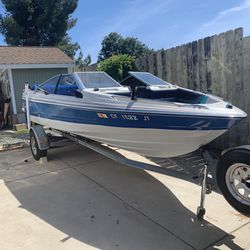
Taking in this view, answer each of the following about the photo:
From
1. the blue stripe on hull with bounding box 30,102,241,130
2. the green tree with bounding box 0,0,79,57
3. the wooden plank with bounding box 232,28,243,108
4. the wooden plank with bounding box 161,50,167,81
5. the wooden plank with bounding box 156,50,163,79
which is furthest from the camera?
the green tree with bounding box 0,0,79,57

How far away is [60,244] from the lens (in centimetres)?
346

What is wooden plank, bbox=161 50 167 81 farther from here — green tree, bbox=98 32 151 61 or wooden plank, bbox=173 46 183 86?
green tree, bbox=98 32 151 61

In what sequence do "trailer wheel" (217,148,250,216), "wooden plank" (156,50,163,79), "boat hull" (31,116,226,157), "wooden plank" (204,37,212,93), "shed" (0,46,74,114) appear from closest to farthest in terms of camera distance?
"trailer wheel" (217,148,250,216)
"boat hull" (31,116,226,157)
"wooden plank" (204,37,212,93)
"wooden plank" (156,50,163,79)
"shed" (0,46,74,114)

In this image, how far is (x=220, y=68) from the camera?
21.2 ft

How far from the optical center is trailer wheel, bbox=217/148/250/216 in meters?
3.12

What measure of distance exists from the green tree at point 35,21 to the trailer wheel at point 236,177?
75.2ft

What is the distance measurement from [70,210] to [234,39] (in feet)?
14.5

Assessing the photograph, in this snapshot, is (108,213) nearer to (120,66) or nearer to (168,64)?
(168,64)

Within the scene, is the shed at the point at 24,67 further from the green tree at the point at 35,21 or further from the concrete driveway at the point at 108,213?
the green tree at the point at 35,21

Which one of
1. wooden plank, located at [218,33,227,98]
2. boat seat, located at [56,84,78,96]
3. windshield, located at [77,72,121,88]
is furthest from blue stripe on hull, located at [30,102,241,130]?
wooden plank, located at [218,33,227,98]

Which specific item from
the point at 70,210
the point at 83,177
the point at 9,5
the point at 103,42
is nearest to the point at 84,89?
the point at 83,177

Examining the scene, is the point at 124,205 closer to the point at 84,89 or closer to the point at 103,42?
the point at 84,89

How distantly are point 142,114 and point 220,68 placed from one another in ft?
10.2

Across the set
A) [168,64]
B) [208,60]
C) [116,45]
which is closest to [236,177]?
[208,60]
